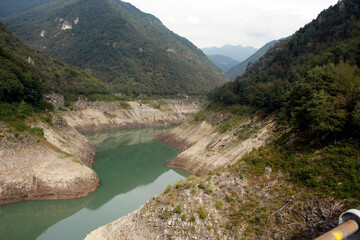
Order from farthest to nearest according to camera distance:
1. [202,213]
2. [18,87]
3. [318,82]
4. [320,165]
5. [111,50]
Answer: [111,50], [18,87], [318,82], [320,165], [202,213]

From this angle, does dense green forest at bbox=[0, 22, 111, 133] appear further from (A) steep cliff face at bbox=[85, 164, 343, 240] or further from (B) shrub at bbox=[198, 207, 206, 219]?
(B) shrub at bbox=[198, 207, 206, 219]

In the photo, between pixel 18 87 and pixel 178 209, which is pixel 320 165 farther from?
pixel 18 87

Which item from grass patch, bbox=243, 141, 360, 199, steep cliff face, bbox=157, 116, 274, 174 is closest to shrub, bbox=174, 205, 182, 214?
grass patch, bbox=243, 141, 360, 199

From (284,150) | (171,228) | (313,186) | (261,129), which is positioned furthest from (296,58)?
(171,228)

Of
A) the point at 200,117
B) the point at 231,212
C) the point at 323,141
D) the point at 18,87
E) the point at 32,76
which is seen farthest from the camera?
the point at 200,117

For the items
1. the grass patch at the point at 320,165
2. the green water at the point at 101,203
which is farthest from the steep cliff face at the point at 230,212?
the green water at the point at 101,203

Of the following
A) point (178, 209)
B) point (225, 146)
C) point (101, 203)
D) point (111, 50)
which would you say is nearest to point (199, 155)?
point (225, 146)
